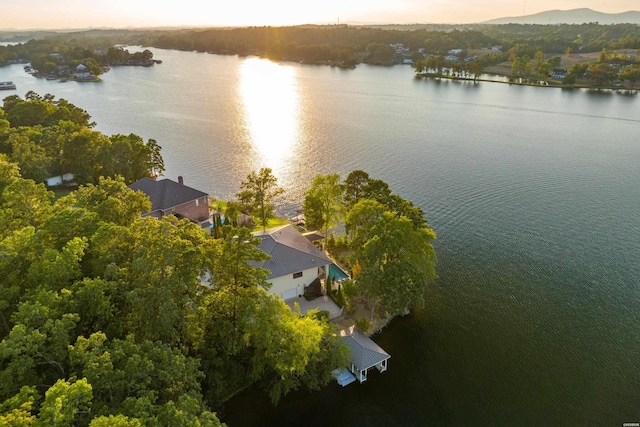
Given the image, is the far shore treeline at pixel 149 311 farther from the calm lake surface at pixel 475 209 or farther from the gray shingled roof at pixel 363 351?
the calm lake surface at pixel 475 209

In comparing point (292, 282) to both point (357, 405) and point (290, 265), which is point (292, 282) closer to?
point (290, 265)

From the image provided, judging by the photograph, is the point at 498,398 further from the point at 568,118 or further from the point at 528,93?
the point at 528,93

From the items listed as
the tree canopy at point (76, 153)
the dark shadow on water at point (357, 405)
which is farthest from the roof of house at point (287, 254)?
the tree canopy at point (76, 153)

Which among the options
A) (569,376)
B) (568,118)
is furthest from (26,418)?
(568,118)

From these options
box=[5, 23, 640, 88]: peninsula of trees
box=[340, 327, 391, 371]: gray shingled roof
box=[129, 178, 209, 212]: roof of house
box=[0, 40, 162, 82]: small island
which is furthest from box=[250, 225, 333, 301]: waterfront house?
box=[0, 40, 162, 82]: small island

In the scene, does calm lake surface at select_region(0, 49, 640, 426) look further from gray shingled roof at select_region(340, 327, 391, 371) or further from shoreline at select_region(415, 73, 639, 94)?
shoreline at select_region(415, 73, 639, 94)

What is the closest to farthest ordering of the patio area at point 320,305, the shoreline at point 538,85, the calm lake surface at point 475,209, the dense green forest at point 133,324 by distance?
1. the dense green forest at point 133,324
2. the calm lake surface at point 475,209
3. the patio area at point 320,305
4. the shoreline at point 538,85
